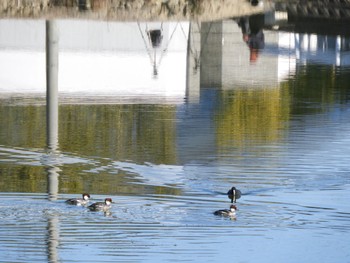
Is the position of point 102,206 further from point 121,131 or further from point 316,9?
point 316,9

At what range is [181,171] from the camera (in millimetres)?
19844

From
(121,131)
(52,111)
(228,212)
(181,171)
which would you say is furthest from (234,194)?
(52,111)

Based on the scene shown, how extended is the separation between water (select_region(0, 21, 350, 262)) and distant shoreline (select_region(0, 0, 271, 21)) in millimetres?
8219

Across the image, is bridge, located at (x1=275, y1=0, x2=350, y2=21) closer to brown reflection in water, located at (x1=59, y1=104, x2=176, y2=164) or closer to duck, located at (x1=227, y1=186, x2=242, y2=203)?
brown reflection in water, located at (x1=59, y1=104, x2=176, y2=164)

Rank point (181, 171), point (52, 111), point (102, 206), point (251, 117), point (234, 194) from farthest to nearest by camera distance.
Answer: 1. point (251, 117)
2. point (52, 111)
3. point (181, 171)
4. point (234, 194)
5. point (102, 206)

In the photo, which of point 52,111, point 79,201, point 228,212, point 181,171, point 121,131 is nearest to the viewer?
point 228,212

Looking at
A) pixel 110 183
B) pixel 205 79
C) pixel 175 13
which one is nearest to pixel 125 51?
pixel 205 79

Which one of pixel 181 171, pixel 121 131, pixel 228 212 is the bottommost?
pixel 228 212

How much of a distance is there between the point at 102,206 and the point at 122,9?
26095 mm

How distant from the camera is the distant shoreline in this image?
39469 mm

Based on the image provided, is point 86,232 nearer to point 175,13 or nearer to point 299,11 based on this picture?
point 175,13

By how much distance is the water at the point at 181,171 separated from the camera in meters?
15.3

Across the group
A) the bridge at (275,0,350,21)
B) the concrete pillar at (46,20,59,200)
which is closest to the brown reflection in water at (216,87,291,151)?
the concrete pillar at (46,20,59,200)

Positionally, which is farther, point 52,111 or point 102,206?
point 52,111
